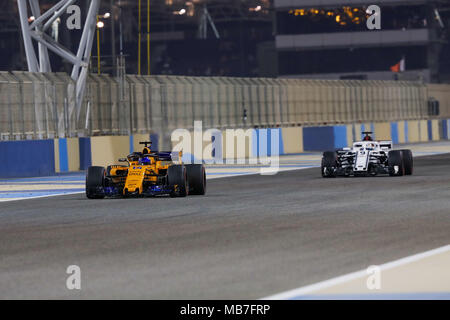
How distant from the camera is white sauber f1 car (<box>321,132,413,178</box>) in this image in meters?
27.2

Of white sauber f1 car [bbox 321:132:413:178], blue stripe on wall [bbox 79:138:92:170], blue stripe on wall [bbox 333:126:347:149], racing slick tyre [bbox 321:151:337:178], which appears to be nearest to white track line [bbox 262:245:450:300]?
white sauber f1 car [bbox 321:132:413:178]

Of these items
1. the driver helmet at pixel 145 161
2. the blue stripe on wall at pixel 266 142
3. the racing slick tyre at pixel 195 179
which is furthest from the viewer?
the blue stripe on wall at pixel 266 142

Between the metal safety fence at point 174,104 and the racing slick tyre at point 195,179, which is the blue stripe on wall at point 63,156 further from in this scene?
the racing slick tyre at point 195,179

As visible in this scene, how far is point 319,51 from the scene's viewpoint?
116 metres

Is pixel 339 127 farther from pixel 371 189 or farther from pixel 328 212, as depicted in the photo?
pixel 328 212

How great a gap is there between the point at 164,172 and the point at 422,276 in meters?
11.8

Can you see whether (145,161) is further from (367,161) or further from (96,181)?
(367,161)

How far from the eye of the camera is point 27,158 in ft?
102

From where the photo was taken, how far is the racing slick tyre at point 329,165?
1082 inches

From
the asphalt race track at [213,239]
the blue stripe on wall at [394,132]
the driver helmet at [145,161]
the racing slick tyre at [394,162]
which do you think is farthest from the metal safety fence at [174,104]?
the driver helmet at [145,161]

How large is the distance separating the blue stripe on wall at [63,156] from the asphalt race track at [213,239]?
9.91 metres

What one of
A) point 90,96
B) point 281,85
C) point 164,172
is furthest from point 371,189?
point 281,85

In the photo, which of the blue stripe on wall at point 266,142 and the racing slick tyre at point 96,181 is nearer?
the racing slick tyre at point 96,181

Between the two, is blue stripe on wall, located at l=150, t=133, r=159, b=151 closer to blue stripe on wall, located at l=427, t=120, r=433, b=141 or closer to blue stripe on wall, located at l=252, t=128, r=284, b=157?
blue stripe on wall, located at l=252, t=128, r=284, b=157
